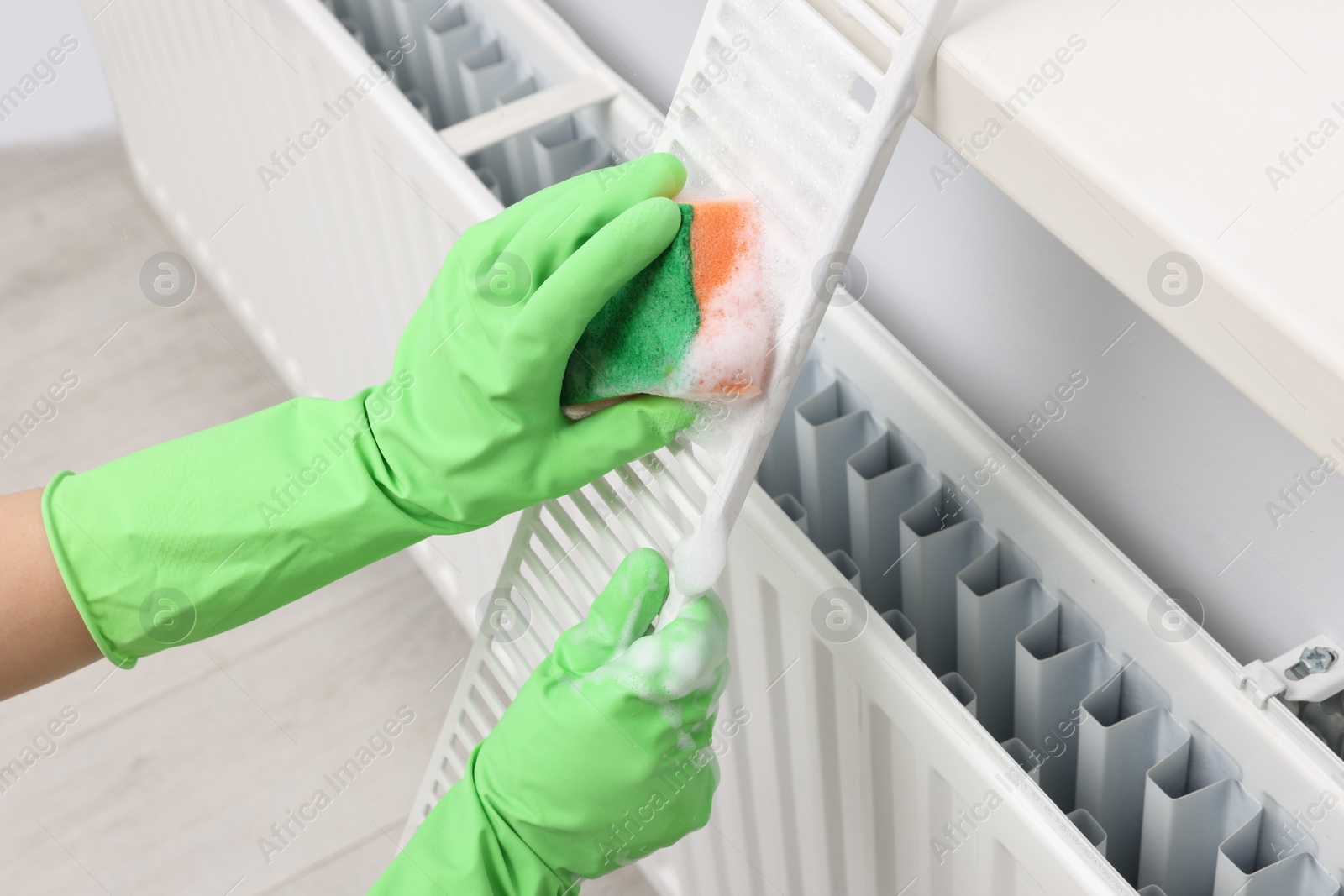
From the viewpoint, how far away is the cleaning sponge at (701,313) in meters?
0.59

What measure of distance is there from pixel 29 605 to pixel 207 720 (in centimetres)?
77

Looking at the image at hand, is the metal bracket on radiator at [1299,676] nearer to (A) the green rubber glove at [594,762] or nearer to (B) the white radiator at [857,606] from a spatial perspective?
(B) the white radiator at [857,606]

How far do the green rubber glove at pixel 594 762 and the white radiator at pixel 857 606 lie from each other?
0.23ft

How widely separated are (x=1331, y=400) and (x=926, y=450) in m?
0.40

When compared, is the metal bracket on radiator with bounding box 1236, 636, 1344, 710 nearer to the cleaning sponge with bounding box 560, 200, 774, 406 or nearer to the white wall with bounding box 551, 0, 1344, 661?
the white wall with bounding box 551, 0, 1344, 661

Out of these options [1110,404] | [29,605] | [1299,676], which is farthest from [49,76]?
[1299,676]

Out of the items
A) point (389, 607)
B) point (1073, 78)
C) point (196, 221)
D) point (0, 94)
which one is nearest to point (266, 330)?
point (196, 221)

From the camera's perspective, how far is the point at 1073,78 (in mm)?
495

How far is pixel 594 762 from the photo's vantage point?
729 millimetres

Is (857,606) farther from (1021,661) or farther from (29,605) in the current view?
(29,605)

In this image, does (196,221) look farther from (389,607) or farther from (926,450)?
(926,450)

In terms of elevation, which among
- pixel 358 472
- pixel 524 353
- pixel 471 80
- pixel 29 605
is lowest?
pixel 29 605

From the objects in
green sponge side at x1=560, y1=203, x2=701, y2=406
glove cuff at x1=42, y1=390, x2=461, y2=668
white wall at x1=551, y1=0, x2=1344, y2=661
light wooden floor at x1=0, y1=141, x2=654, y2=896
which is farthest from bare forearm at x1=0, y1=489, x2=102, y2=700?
light wooden floor at x1=0, y1=141, x2=654, y2=896

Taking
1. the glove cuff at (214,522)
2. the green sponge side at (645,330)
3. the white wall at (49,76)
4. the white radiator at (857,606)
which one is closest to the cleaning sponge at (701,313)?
the green sponge side at (645,330)
